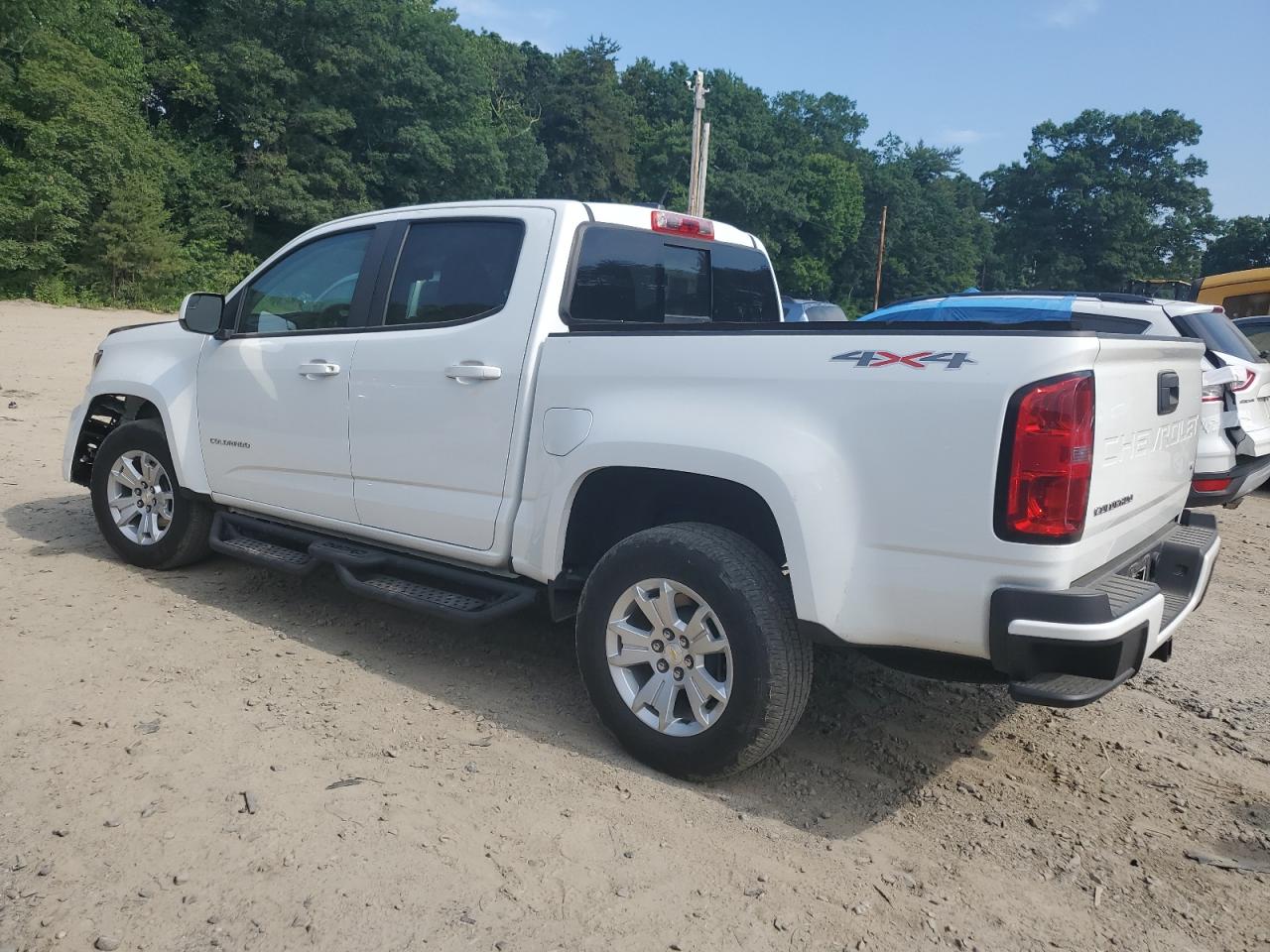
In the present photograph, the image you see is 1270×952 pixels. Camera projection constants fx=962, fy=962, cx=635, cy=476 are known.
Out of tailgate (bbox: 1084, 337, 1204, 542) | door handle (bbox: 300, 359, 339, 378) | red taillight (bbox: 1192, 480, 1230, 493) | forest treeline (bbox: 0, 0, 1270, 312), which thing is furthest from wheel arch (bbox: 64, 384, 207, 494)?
forest treeline (bbox: 0, 0, 1270, 312)

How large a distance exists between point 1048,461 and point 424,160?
4465 centimetres

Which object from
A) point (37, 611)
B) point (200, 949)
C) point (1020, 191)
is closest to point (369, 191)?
point (37, 611)

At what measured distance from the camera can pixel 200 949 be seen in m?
2.40

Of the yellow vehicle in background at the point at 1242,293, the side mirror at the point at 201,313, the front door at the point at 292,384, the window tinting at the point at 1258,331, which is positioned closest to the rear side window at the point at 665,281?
the front door at the point at 292,384

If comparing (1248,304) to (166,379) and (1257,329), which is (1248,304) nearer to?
(1257,329)

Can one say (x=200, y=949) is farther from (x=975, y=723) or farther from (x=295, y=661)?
(x=975, y=723)

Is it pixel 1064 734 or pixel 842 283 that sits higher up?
pixel 842 283

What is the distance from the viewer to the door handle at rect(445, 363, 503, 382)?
3773 millimetres

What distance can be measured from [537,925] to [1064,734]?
2381mm

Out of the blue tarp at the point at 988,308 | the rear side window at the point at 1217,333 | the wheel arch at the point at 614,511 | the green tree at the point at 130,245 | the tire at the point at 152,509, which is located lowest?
the tire at the point at 152,509

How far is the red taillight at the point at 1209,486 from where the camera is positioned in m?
6.35

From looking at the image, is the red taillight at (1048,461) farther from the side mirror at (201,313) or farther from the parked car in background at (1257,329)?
the parked car in background at (1257,329)

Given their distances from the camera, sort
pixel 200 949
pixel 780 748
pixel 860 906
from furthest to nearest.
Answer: pixel 780 748 < pixel 860 906 < pixel 200 949

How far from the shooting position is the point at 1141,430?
3047mm
